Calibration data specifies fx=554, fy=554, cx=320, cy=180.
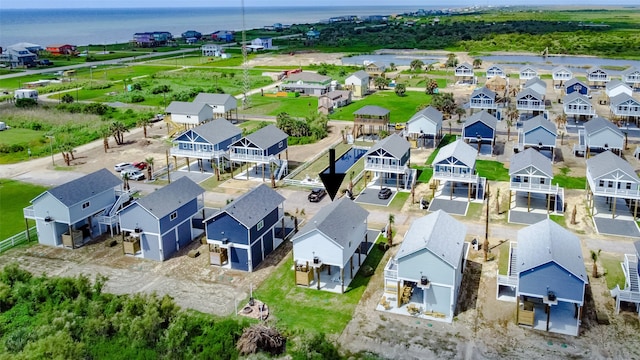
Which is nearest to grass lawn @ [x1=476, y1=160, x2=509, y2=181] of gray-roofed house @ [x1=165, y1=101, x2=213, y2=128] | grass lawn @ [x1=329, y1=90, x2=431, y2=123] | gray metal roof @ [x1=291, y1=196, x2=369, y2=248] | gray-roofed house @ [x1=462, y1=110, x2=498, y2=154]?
gray-roofed house @ [x1=462, y1=110, x2=498, y2=154]

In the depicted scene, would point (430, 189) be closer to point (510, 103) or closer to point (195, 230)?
point (195, 230)

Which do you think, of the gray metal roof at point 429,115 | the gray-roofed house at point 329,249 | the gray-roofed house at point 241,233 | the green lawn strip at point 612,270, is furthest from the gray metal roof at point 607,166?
the gray-roofed house at point 241,233

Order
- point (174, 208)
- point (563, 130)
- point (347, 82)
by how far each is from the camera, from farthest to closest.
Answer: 1. point (347, 82)
2. point (563, 130)
3. point (174, 208)

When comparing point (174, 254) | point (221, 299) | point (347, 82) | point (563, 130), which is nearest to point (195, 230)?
point (174, 254)

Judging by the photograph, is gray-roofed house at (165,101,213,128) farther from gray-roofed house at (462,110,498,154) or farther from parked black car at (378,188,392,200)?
gray-roofed house at (462,110,498,154)

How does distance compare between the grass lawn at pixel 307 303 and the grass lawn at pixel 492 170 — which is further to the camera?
the grass lawn at pixel 492 170

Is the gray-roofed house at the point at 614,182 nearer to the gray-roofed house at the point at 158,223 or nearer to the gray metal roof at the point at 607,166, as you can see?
the gray metal roof at the point at 607,166
